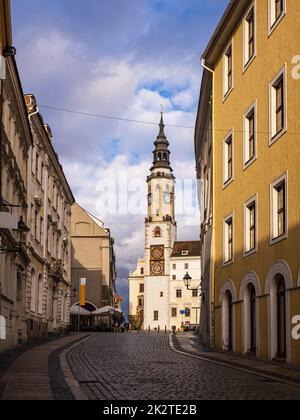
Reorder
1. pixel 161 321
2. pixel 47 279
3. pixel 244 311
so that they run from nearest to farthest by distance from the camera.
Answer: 1. pixel 244 311
2. pixel 47 279
3. pixel 161 321

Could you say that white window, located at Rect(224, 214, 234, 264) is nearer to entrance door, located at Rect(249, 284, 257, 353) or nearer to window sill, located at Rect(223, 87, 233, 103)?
entrance door, located at Rect(249, 284, 257, 353)

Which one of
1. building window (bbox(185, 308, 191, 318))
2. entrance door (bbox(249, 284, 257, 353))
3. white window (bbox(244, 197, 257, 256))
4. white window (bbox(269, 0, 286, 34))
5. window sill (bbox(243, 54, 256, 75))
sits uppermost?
white window (bbox(269, 0, 286, 34))

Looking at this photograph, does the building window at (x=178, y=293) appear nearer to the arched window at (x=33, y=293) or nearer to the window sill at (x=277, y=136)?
the arched window at (x=33, y=293)

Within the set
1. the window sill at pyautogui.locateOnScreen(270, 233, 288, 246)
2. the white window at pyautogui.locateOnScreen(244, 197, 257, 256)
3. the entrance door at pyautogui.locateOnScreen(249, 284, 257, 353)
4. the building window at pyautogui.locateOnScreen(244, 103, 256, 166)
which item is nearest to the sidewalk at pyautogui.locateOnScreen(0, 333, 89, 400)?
the entrance door at pyautogui.locateOnScreen(249, 284, 257, 353)

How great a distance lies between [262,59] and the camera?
24.3 metres

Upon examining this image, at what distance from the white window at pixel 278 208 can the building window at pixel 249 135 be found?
2.96 metres

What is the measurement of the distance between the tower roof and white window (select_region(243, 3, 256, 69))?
111 meters

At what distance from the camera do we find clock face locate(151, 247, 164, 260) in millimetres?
129750

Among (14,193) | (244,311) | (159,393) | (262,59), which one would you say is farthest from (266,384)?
(14,193)

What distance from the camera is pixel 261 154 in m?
24.0

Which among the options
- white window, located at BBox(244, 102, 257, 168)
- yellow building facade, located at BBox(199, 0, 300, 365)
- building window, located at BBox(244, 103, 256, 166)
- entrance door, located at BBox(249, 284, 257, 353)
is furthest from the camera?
building window, located at BBox(244, 103, 256, 166)

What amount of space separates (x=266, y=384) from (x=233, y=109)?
49.7 feet

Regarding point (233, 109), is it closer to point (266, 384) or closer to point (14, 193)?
point (14, 193)

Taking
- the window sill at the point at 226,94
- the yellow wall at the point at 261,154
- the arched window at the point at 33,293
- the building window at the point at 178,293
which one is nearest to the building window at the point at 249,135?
the yellow wall at the point at 261,154
